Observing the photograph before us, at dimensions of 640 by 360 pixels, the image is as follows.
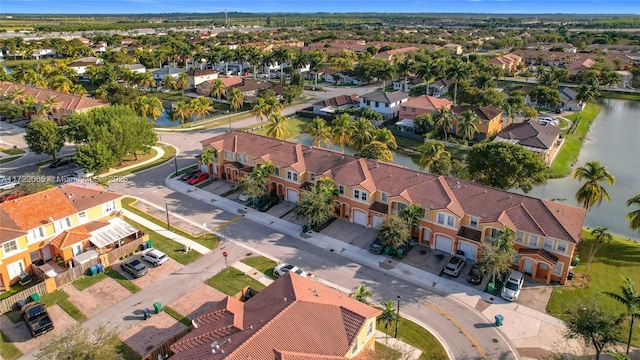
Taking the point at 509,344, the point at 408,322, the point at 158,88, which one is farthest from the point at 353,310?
the point at 158,88

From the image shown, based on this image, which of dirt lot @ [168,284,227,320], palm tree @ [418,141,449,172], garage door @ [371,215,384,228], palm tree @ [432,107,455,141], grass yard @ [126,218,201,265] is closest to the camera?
dirt lot @ [168,284,227,320]

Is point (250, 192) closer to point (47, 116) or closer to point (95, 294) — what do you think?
point (95, 294)

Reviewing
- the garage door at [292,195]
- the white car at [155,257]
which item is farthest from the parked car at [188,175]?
the white car at [155,257]

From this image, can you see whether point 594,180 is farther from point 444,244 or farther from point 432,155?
point 432,155

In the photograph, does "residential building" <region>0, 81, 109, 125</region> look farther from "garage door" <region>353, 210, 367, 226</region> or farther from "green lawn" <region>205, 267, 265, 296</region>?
"garage door" <region>353, 210, 367, 226</region>

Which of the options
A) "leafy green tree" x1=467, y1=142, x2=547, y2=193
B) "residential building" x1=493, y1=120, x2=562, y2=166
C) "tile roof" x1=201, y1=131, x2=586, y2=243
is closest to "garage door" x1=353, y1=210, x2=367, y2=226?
"tile roof" x1=201, y1=131, x2=586, y2=243

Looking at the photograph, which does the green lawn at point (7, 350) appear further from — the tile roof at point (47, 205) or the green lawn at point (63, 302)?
Answer: the tile roof at point (47, 205)
